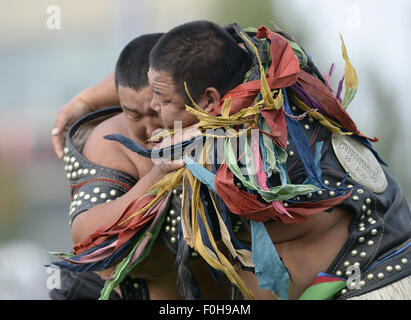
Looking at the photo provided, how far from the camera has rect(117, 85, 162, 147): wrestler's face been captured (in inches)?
96.2

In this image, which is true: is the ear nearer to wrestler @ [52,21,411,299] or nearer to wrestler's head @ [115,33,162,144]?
wrestler @ [52,21,411,299]

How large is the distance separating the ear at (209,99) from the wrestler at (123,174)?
0.71ft

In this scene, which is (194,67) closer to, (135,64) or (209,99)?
(209,99)

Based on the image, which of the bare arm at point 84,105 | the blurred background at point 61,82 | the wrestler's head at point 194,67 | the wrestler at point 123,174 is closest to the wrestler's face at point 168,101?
the wrestler's head at point 194,67

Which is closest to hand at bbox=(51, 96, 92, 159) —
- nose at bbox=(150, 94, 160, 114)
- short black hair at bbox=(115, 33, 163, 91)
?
short black hair at bbox=(115, 33, 163, 91)

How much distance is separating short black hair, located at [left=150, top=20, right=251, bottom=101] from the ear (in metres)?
0.02

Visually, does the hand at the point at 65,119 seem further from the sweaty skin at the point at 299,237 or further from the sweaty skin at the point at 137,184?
the sweaty skin at the point at 299,237

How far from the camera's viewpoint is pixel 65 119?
2.90 meters

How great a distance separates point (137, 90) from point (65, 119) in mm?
583

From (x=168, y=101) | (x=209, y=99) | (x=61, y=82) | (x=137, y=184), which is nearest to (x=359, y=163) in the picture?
(x=209, y=99)

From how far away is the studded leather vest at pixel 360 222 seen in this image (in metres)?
2.11

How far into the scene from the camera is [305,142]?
6.79ft
